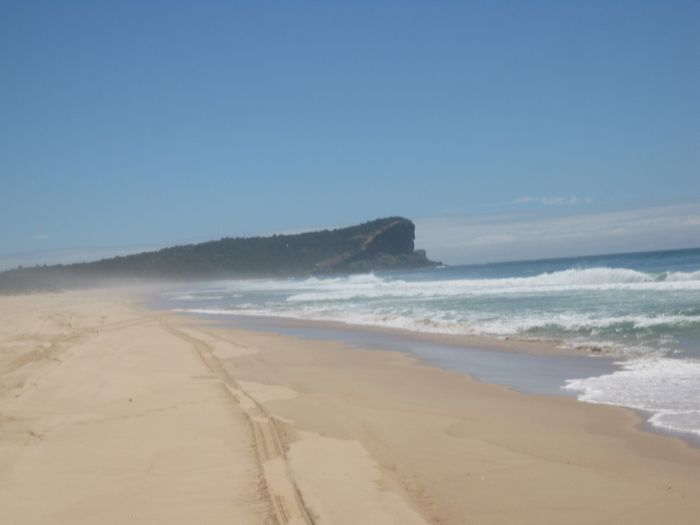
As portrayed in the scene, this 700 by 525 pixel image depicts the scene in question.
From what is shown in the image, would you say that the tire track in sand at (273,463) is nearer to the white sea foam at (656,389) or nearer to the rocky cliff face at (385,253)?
the white sea foam at (656,389)

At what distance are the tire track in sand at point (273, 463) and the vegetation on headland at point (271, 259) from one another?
9138 cm

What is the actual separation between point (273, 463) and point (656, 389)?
5.15m

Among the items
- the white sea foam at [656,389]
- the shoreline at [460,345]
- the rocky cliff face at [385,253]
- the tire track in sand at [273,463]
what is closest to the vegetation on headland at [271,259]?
the rocky cliff face at [385,253]

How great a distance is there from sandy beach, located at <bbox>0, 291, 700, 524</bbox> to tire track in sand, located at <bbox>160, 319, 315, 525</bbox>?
0.05ft

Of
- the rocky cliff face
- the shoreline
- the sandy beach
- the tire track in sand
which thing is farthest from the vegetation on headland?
the tire track in sand

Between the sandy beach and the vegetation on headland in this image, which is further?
the vegetation on headland

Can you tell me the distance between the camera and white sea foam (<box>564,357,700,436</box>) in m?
7.04

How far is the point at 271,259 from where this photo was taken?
365 feet

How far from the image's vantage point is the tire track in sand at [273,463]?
4.49 metres

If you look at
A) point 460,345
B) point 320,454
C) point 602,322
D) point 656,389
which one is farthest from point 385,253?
point 320,454

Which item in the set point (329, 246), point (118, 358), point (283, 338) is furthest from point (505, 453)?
point (329, 246)

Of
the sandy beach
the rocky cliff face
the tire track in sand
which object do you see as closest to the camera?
the tire track in sand

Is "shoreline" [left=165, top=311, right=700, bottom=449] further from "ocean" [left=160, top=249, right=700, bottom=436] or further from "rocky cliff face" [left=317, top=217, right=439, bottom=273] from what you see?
"rocky cliff face" [left=317, top=217, right=439, bottom=273]

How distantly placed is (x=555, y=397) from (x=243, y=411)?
3.72m
